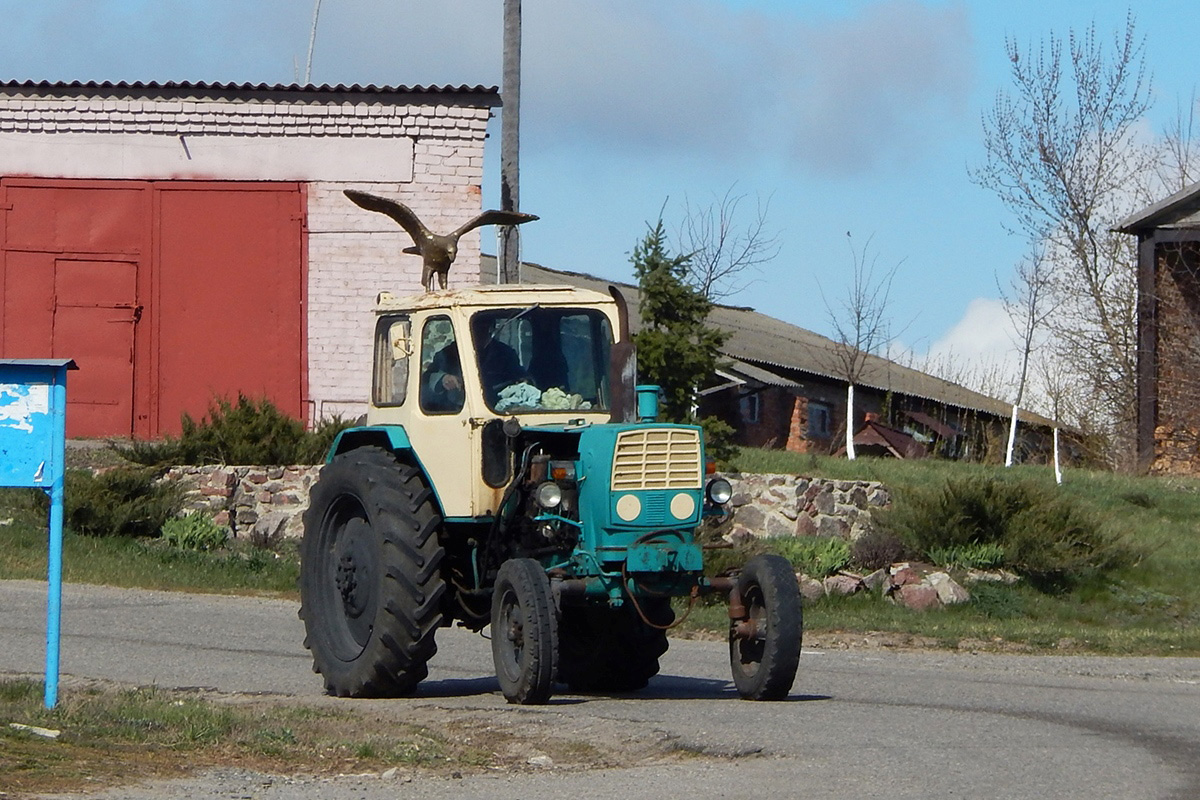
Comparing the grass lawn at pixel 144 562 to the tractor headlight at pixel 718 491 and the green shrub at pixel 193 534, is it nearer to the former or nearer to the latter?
the green shrub at pixel 193 534

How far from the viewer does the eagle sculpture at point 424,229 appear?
12141 millimetres

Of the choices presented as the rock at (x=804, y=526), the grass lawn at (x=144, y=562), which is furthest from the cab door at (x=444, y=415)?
the rock at (x=804, y=526)

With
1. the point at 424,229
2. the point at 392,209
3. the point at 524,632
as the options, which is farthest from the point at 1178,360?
the point at 524,632

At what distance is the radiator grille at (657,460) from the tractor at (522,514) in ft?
0.04

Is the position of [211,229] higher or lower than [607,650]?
higher

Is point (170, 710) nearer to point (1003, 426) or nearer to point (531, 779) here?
point (531, 779)

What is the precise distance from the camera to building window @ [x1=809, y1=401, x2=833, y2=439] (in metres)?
45.5

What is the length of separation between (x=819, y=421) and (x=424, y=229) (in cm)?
3383

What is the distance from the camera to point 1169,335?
31688 mm

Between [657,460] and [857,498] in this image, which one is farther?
[857,498]

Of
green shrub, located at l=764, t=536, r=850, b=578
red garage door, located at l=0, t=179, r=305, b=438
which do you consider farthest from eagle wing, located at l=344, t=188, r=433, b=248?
red garage door, located at l=0, t=179, r=305, b=438

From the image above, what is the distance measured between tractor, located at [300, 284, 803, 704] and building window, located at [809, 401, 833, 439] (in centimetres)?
3456

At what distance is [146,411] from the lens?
78.4ft

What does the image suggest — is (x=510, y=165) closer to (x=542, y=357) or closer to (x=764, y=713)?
(x=542, y=357)
